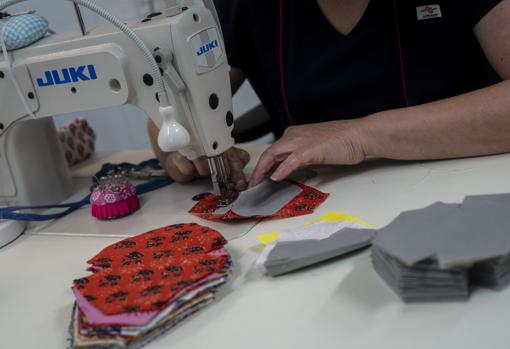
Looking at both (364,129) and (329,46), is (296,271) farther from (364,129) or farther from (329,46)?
(329,46)

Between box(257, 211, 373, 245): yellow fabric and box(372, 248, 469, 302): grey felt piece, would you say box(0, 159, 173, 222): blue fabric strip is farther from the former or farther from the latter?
box(372, 248, 469, 302): grey felt piece

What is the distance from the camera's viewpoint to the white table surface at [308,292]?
69 centimetres

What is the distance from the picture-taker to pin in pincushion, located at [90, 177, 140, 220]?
47.6 inches

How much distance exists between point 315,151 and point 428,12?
16.9 inches

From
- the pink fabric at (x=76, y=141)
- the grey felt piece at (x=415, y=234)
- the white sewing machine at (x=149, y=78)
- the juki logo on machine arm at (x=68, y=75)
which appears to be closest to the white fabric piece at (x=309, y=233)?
the grey felt piece at (x=415, y=234)

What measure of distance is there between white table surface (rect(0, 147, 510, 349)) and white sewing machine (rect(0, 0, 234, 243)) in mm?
191

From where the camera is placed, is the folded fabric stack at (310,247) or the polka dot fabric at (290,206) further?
the polka dot fabric at (290,206)

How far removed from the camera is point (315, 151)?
1149mm

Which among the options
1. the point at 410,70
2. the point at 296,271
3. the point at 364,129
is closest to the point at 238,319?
the point at 296,271

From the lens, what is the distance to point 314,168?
1.27 m

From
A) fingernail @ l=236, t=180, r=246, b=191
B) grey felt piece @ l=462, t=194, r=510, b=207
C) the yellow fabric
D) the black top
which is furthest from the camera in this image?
the black top

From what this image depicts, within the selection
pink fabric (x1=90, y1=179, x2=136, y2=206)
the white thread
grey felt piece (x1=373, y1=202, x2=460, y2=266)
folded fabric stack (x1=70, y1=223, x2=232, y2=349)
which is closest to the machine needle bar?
the white thread

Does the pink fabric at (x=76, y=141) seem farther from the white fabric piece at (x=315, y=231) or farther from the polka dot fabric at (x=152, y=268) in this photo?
the white fabric piece at (x=315, y=231)

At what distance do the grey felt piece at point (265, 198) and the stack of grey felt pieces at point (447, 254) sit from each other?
34cm
